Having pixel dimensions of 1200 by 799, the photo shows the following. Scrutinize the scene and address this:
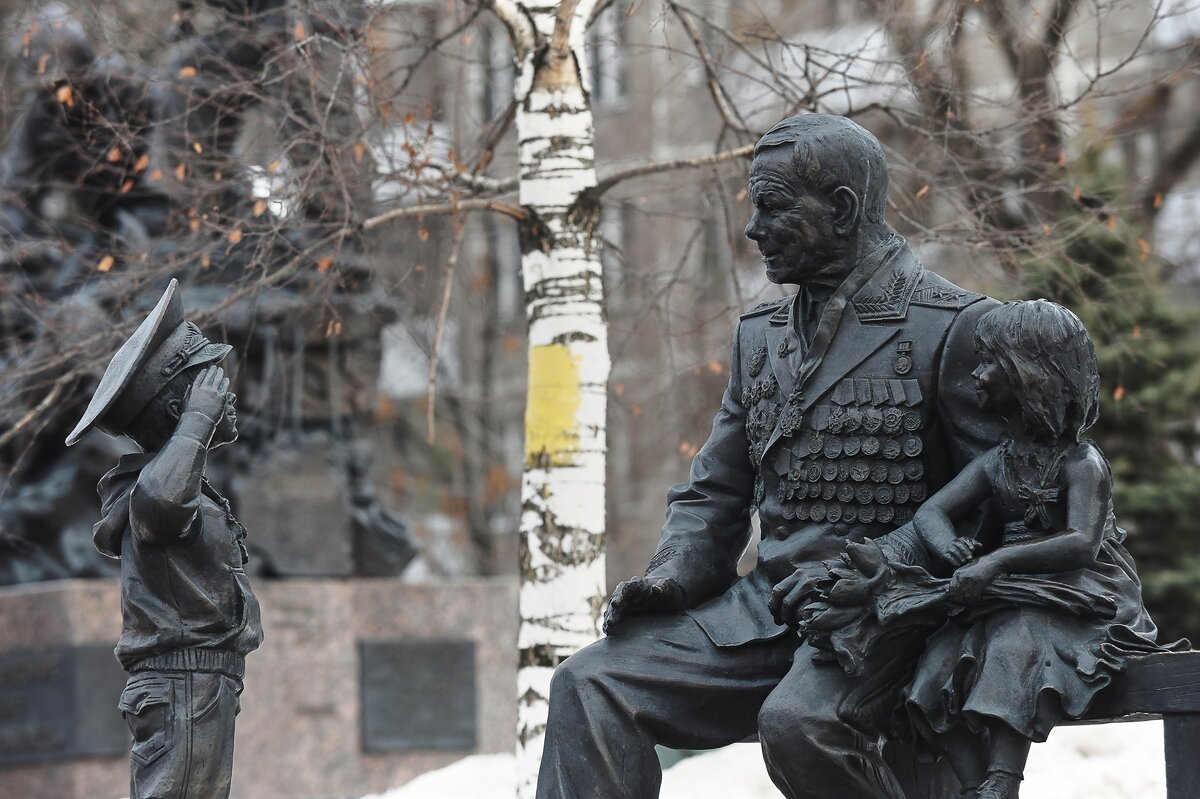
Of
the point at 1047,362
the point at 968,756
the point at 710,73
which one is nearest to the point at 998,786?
the point at 968,756

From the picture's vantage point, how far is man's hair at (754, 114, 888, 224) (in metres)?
5.09

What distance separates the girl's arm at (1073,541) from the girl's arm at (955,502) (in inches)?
8.1

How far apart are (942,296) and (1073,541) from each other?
815 mm

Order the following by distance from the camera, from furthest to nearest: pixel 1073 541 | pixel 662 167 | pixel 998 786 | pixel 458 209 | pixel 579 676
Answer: pixel 662 167, pixel 458 209, pixel 579 676, pixel 1073 541, pixel 998 786

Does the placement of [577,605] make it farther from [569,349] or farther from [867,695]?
[867,695]

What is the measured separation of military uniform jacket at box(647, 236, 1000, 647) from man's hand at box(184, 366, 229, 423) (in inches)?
46.7

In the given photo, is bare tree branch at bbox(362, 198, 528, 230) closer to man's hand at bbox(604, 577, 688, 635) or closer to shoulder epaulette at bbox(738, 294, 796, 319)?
shoulder epaulette at bbox(738, 294, 796, 319)

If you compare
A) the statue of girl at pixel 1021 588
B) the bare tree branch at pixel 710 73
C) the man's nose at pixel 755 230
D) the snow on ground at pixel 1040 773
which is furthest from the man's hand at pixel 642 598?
the bare tree branch at pixel 710 73

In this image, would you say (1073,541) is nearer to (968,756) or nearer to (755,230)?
(968,756)

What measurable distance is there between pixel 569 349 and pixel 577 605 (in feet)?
3.62

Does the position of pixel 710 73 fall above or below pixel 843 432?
above

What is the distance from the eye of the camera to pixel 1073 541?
465 centimetres

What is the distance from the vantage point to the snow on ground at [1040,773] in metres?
8.97

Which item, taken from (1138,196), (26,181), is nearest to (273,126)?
(26,181)
